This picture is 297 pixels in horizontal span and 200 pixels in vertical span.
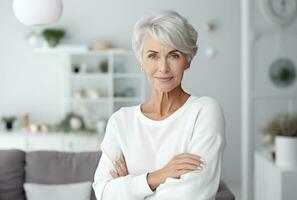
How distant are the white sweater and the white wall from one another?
5.16 m

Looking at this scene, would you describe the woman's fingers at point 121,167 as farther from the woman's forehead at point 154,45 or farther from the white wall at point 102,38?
the white wall at point 102,38

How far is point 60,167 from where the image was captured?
319 cm

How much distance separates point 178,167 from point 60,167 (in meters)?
2.13

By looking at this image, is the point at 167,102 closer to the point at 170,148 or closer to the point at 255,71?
the point at 170,148

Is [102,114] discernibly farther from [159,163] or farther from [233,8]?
[159,163]

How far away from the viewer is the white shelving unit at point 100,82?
6.16 metres

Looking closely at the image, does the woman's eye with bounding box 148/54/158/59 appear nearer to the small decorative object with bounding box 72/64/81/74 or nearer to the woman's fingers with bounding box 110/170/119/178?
the woman's fingers with bounding box 110/170/119/178

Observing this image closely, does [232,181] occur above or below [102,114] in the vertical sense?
below

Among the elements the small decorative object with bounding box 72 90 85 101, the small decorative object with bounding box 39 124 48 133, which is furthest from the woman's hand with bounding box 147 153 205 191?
the small decorative object with bounding box 72 90 85 101

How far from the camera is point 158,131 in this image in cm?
122

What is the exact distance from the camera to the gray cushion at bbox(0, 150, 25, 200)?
314cm

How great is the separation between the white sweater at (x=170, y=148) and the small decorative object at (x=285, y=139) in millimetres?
2141

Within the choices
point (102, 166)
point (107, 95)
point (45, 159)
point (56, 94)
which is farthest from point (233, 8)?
point (102, 166)

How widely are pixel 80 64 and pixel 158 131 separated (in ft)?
17.0
